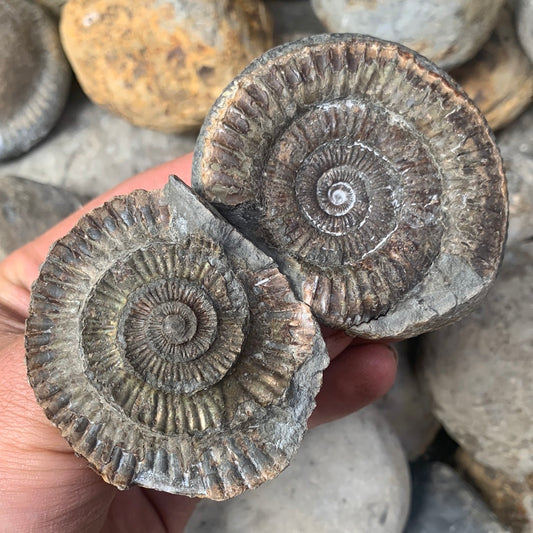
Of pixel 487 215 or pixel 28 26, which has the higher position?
pixel 487 215

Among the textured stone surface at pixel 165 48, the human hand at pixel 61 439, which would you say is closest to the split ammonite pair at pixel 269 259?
the human hand at pixel 61 439

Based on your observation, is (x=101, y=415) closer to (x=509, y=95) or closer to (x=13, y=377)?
(x=13, y=377)

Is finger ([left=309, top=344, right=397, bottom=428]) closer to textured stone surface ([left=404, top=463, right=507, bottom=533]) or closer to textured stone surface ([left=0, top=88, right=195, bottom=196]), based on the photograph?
textured stone surface ([left=404, top=463, right=507, bottom=533])

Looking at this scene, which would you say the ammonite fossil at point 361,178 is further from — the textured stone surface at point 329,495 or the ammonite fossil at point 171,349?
the textured stone surface at point 329,495

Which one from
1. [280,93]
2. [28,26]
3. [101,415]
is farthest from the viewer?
[28,26]

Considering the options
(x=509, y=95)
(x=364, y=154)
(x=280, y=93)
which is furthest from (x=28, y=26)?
(x=509, y=95)
